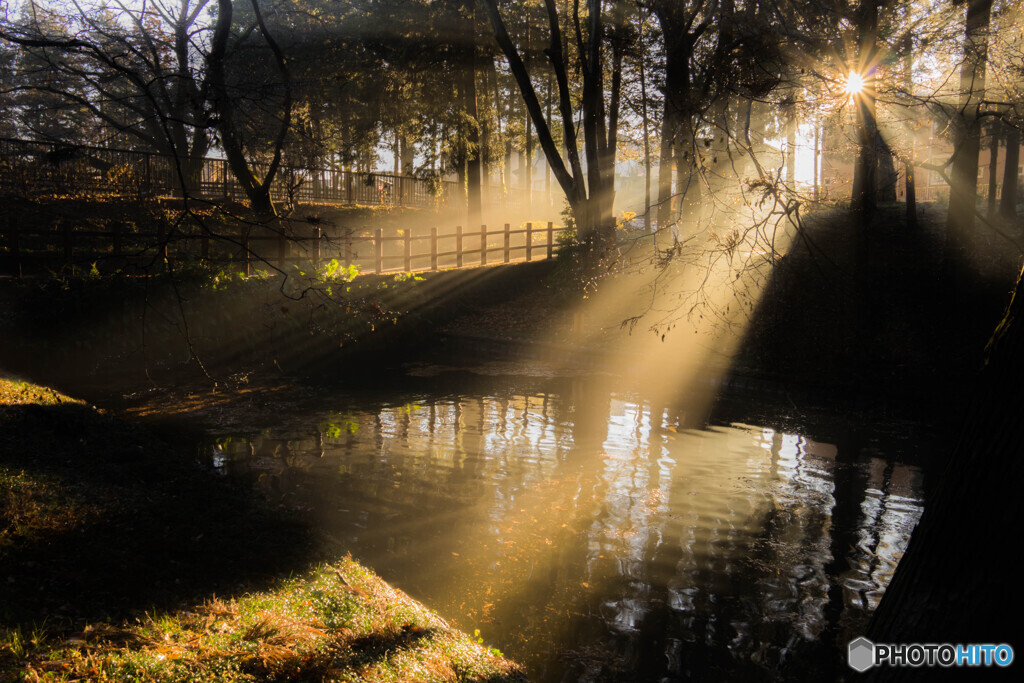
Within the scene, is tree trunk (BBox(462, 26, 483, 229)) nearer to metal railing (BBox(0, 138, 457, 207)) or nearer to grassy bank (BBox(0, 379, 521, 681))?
metal railing (BBox(0, 138, 457, 207))

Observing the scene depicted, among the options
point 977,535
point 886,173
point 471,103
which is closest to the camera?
point 977,535

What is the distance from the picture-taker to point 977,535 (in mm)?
2639

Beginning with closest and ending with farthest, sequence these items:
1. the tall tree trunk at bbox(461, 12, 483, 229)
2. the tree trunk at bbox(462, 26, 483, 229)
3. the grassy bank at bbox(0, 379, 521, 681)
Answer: the grassy bank at bbox(0, 379, 521, 681) → the tall tree trunk at bbox(461, 12, 483, 229) → the tree trunk at bbox(462, 26, 483, 229)

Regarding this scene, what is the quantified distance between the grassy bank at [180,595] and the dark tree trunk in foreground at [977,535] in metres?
2.62

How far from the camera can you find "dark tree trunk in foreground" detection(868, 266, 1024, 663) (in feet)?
8.30

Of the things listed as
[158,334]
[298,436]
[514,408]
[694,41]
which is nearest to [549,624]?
[298,436]

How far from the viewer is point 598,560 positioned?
6691 mm

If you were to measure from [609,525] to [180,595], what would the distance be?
4.45 m

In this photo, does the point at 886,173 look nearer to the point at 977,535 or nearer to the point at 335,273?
the point at 335,273

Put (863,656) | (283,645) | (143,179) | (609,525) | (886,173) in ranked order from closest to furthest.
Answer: (863,656) → (283,645) → (609,525) → (143,179) → (886,173)

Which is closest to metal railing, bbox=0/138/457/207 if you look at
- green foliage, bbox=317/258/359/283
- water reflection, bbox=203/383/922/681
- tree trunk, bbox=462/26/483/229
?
tree trunk, bbox=462/26/483/229

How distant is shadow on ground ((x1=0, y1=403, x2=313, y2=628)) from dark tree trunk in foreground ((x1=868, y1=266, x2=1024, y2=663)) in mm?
4166

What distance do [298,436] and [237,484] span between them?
3.18 metres

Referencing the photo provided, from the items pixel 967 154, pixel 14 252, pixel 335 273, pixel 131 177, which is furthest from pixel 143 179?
pixel 967 154
